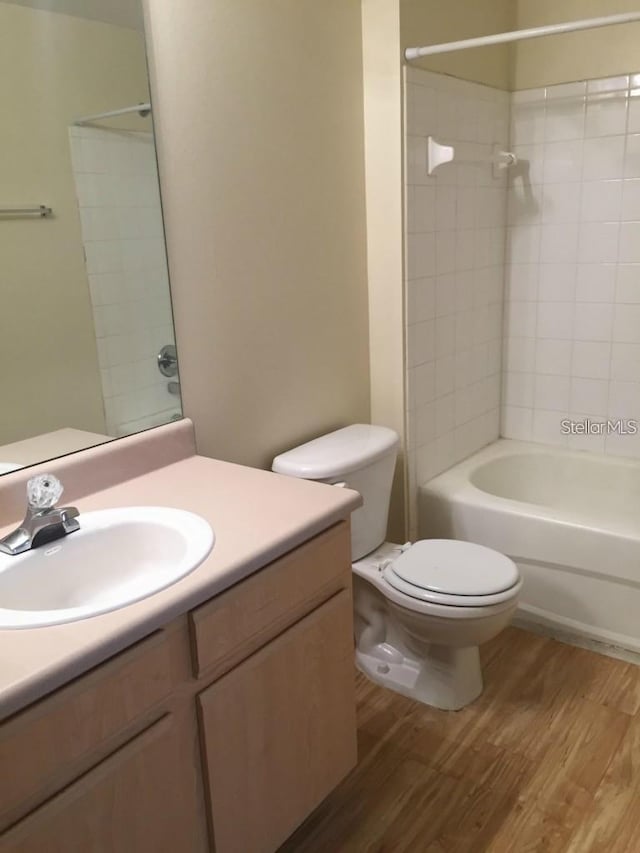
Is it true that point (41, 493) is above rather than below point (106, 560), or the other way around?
above

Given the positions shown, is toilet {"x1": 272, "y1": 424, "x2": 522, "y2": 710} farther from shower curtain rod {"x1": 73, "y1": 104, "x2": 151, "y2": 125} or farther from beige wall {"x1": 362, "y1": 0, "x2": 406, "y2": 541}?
shower curtain rod {"x1": 73, "y1": 104, "x2": 151, "y2": 125}

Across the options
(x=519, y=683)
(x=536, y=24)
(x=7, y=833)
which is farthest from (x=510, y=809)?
(x=536, y=24)

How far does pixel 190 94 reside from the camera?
1756mm

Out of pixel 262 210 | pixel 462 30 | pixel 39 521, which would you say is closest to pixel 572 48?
pixel 462 30

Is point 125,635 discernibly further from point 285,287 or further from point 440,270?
point 440,270

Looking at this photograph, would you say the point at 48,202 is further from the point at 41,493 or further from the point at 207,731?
the point at 207,731

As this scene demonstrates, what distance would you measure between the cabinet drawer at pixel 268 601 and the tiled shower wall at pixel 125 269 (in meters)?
0.59

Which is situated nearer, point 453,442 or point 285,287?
point 285,287

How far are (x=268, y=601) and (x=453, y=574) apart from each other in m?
0.83

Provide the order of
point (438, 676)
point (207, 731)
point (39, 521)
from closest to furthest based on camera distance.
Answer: point (207, 731) → point (39, 521) → point (438, 676)

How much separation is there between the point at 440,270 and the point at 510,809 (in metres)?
1.69

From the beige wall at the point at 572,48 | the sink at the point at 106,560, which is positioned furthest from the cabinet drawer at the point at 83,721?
the beige wall at the point at 572,48

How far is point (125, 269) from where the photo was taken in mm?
1729

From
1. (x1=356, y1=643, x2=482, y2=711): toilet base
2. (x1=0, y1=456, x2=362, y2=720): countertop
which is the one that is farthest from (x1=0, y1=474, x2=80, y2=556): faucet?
(x1=356, y1=643, x2=482, y2=711): toilet base
